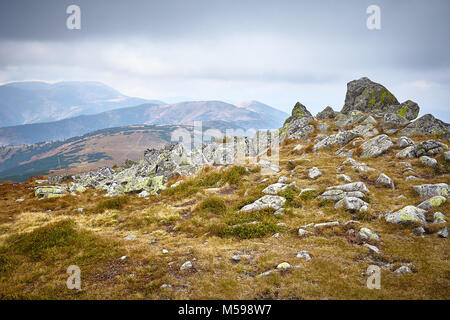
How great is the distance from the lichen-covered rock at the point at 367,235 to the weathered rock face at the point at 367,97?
35.2 meters

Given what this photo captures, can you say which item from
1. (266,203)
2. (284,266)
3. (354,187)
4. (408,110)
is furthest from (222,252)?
(408,110)

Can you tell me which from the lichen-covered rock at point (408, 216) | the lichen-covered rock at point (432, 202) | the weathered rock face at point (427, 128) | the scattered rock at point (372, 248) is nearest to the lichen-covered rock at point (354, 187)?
the lichen-covered rock at point (432, 202)

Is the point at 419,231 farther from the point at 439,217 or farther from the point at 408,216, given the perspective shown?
the point at 439,217

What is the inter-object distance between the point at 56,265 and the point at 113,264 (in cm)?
283

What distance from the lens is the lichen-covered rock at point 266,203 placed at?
1534 cm

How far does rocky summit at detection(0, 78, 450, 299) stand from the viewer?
823 centimetres

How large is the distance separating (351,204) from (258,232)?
600 cm

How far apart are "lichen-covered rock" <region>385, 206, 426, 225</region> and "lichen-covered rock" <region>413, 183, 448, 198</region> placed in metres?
2.64

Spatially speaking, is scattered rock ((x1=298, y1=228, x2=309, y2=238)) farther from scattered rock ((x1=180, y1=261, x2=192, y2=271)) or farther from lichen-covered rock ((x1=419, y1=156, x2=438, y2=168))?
lichen-covered rock ((x1=419, y1=156, x2=438, y2=168))

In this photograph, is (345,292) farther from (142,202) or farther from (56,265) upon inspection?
(142,202)

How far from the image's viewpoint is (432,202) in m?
12.3

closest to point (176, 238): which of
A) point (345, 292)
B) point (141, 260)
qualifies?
point (141, 260)

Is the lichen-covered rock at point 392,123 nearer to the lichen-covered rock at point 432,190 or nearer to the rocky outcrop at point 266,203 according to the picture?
the lichen-covered rock at point 432,190
